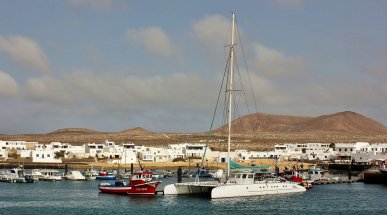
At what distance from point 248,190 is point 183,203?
820 cm

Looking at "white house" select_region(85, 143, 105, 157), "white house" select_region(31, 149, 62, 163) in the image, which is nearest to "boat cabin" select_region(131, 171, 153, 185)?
"white house" select_region(31, 149, 62, 163)

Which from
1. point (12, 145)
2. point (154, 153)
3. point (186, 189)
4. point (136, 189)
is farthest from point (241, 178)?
point (12, 145)

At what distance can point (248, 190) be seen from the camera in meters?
65.6

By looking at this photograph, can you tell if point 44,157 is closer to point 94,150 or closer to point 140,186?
point 94,150

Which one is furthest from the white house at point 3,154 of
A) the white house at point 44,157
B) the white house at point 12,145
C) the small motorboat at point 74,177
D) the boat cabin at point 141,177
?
the boat cabin at point 141,177

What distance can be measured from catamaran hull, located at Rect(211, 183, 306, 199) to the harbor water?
0.70 metres

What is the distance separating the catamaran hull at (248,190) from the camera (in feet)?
208

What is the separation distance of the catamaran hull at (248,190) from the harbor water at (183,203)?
70cm

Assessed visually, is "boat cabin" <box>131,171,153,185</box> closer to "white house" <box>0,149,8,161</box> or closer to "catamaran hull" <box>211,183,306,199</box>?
"catamaran hull" <box>211,183,306,199</box>

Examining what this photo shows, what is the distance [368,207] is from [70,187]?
1711 inches

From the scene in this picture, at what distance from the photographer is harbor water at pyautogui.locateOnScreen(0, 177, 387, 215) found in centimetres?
5706

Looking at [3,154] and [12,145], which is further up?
[12,145]

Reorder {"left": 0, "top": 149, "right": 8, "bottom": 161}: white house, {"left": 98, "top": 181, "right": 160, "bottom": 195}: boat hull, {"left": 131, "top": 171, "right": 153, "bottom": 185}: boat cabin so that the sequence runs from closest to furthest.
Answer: {"left": 98, "top": 181, "right": 160, "bottom": 195}: boat hull < {"left": 131, "top": 171, "right": 153, "bottom": 185}: boat cabin < {"left": 0, "top": 149, "right": 8, "bottom": 161}: white house

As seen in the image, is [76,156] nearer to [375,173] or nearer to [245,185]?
[375,173]
